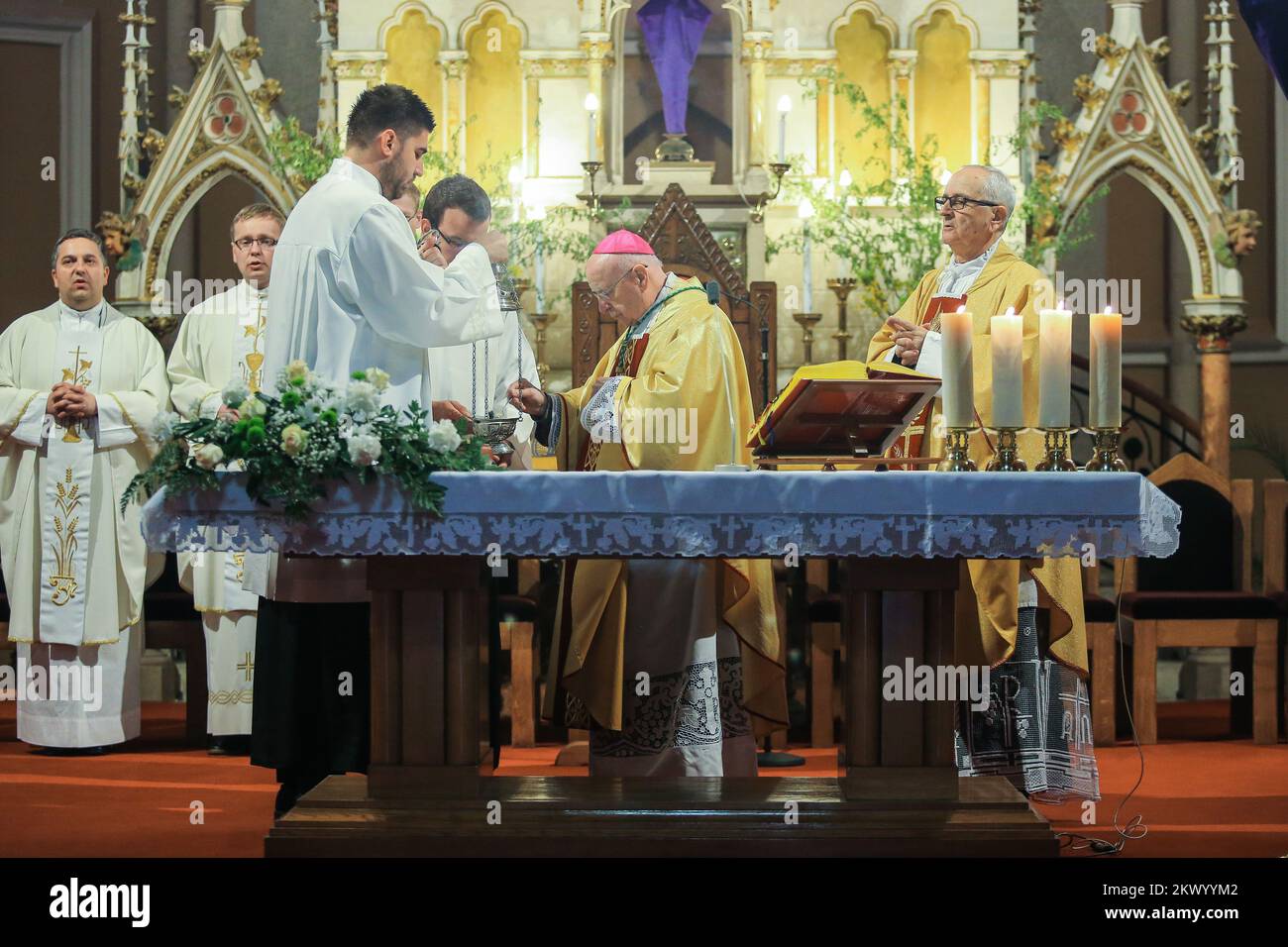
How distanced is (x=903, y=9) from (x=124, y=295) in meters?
4.08

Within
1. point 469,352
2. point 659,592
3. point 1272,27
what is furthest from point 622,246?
point 1272,27

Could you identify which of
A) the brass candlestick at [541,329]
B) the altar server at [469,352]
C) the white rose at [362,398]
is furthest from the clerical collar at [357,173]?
the brass candlestick at [541,329]

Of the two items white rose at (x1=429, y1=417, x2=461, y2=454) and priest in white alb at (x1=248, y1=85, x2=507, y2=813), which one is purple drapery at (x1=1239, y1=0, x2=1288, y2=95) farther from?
white rose at (x1=429, y1=417, x2=461, y2=454)

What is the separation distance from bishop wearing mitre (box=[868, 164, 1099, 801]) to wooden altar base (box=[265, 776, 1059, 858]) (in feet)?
3.51

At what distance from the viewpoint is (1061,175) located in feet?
26.6

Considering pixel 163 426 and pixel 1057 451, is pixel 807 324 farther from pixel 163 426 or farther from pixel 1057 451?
→ pixel 163 426

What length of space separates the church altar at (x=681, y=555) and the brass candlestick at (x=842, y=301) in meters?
3.79

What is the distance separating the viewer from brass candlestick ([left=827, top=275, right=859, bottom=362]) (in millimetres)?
7699

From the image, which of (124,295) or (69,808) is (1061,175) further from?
(69,808)

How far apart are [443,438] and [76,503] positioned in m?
3.66

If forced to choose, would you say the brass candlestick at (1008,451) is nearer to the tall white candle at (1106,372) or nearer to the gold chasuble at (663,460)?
the tall white candle at (1106,372)

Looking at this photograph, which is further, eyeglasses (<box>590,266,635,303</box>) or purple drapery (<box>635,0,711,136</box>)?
purple drapery (<box>635,0,711,136</box>)

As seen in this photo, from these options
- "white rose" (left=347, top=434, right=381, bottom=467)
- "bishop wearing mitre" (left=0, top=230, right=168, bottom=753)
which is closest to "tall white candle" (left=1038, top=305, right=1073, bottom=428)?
"white rose" (left=347, top=434, right=381, bottom=467)
